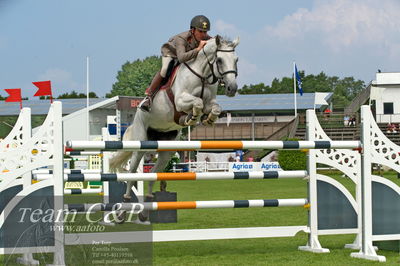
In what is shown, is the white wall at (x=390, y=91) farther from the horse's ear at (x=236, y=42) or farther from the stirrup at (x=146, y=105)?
the horse's ear at (x=236, y=42)

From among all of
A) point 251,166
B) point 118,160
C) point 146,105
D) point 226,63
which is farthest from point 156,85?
point 251,166

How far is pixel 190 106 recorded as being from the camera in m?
6.16

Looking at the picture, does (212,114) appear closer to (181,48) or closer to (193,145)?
(181,48)

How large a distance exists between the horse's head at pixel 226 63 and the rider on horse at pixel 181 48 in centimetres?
35

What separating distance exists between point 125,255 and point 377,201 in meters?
2.21

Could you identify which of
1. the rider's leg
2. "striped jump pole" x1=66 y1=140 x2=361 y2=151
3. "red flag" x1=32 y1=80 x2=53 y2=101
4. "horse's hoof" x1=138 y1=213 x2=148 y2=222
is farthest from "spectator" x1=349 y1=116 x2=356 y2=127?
"striped jump pole" x1=66 y1=140 x2=361 y2=151

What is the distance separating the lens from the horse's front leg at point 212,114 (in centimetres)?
608

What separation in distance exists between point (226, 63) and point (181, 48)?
0.72 metres

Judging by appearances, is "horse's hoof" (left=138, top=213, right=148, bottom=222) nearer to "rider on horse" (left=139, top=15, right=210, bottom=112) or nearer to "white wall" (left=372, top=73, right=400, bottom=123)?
"rider on horse" (left=139, top=15, right=210, bottom=112)

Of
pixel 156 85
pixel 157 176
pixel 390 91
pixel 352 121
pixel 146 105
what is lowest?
pixel 157 176

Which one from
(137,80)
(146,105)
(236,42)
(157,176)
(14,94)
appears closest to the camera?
(157,176)

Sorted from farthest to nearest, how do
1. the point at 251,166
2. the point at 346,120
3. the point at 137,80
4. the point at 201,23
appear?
the point at 137,80
the point at 346,120
the point at 251,166
the point at 201,23

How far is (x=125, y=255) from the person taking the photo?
5.04m

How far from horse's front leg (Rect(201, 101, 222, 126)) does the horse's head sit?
264 mm
